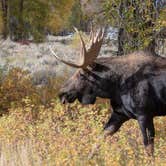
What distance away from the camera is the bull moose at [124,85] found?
307 inches

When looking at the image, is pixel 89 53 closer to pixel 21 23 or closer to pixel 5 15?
pixel 5 15

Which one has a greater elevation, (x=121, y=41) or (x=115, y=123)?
(x=121, y=41)

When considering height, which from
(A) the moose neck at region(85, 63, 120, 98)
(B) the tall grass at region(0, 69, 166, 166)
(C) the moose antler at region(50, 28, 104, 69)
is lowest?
(B) the tall grass at region(0, 69, 166, 166)

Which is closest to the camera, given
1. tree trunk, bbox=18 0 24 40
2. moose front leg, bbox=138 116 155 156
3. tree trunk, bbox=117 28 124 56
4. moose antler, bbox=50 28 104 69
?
moose front leg, bbox=138 116 155 156

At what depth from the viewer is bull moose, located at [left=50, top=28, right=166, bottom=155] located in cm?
780

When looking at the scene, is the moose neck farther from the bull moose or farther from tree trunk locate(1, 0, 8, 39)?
tree trunk locate(1, 0, 8, 39)

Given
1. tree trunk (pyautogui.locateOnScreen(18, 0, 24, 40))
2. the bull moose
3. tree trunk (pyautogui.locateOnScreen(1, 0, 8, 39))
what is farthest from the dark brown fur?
tree trunk (pyautogui.locateOnScreen(18, 0, 24, 40))

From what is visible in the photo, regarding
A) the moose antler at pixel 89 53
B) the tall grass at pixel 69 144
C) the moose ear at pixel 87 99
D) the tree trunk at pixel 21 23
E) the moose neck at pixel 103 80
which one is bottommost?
the tree trunk at pixel 21 23

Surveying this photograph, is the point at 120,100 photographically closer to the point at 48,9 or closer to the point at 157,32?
the point at 157,32

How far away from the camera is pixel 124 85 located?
7941mm

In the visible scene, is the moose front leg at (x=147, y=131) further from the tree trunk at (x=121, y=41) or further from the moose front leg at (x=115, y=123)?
the tree trunk at (x=121, y=41)

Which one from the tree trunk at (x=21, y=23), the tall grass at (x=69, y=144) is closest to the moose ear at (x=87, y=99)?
the tall grass at (x=69, y=144)

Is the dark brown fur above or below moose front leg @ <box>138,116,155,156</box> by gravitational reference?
above

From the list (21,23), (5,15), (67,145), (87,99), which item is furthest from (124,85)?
(21,23)
